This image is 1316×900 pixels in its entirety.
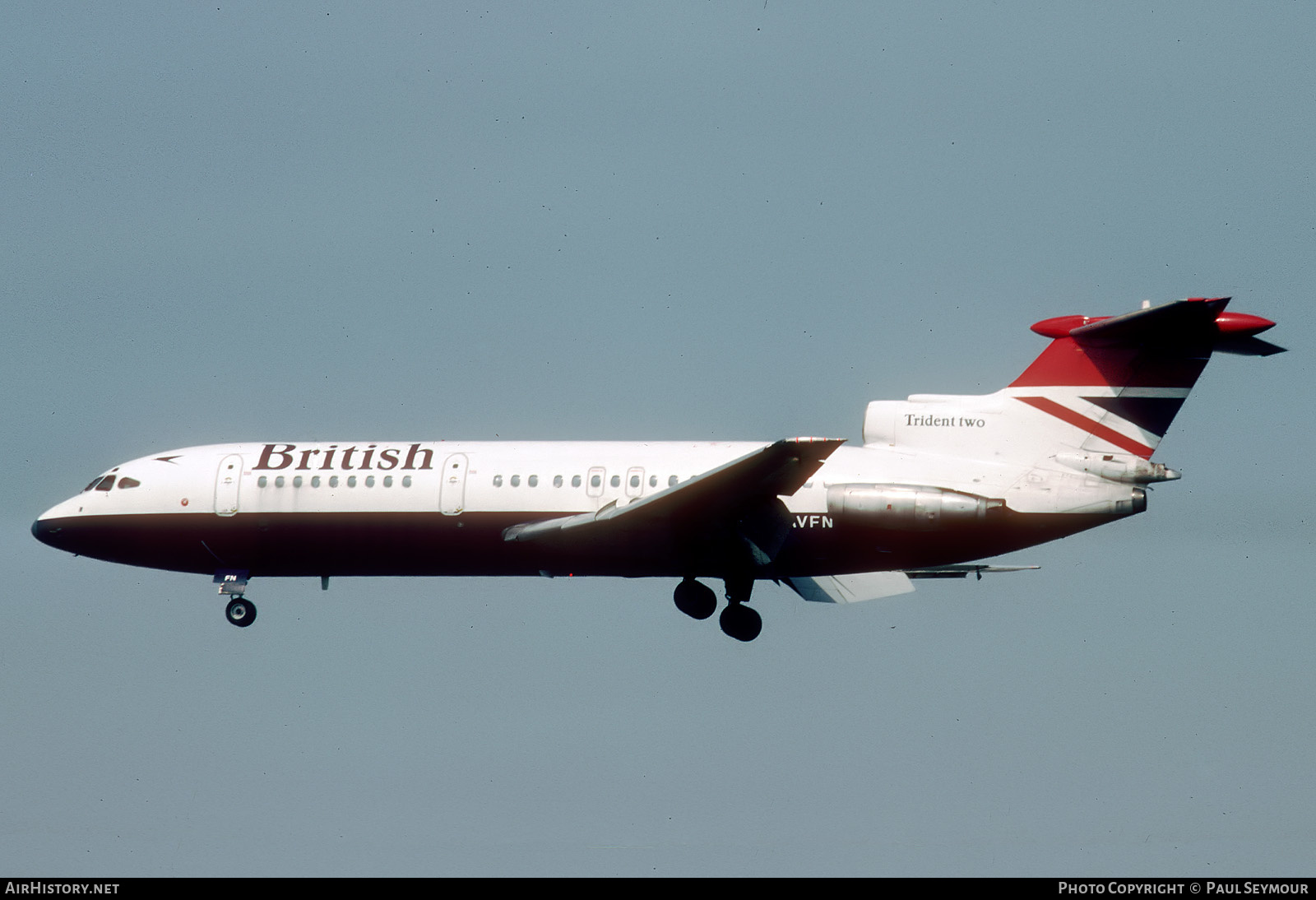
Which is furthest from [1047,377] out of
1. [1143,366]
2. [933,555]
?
[933,555]

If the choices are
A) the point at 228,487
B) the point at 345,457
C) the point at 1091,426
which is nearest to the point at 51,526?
the point at 228,487

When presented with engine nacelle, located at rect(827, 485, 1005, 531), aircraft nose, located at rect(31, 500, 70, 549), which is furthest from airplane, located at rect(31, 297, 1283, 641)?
aircraft nose, located at rect(31, 500, 70, 549)

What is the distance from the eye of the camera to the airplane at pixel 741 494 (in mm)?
33031

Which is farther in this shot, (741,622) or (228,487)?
(228,487)

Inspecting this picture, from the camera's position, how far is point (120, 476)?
39.1 metres

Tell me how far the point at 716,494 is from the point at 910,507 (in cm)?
379

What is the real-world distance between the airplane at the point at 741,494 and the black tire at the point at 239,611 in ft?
0.14

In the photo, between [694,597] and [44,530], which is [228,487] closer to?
[44,530]

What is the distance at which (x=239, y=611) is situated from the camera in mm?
38344

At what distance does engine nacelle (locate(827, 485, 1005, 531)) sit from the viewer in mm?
32406

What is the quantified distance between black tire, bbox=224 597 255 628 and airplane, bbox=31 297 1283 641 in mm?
Answer: 42

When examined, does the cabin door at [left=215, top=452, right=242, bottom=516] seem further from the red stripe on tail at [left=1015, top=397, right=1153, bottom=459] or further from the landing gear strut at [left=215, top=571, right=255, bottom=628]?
the red stripe on tail at [left=1015, top=397, right=1153, bottom=459]

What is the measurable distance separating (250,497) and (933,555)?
49.9ft
